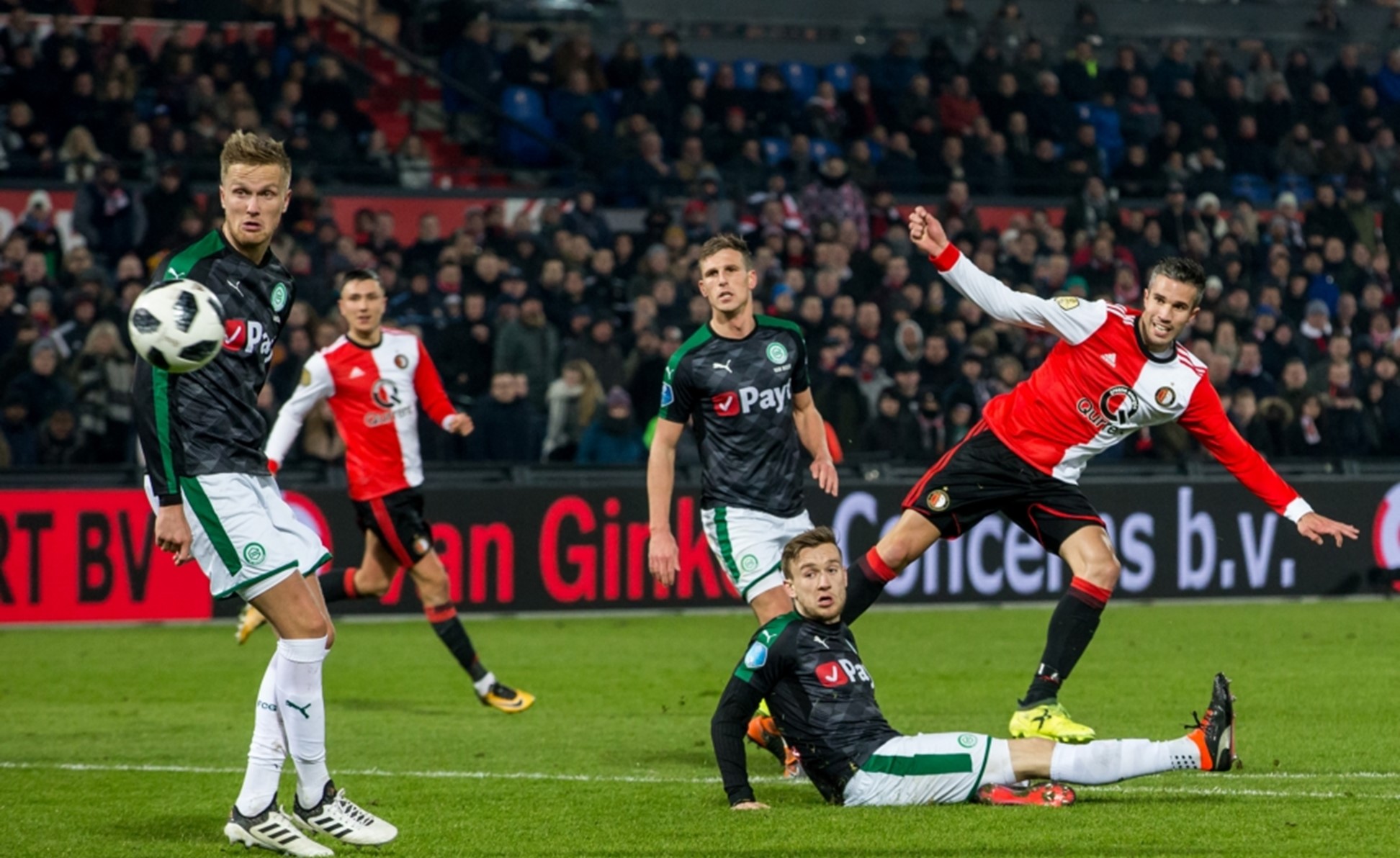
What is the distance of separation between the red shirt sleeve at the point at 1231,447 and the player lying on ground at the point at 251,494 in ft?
12.3

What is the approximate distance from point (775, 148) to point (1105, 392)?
14014 millimetres

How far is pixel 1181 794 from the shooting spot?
6859 millimetres

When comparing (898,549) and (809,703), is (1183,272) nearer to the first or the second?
(898,549)

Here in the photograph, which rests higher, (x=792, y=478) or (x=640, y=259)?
(x=640, y=259)

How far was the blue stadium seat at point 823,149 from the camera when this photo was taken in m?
21.1

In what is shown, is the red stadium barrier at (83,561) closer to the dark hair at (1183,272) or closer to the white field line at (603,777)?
the white field line at (603,777)

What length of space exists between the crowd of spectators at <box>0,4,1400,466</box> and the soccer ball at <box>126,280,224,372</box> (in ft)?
30.6

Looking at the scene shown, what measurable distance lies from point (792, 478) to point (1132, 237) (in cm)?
1305

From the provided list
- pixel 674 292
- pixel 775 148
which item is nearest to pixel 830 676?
pixel 674 292

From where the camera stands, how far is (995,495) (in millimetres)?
8188

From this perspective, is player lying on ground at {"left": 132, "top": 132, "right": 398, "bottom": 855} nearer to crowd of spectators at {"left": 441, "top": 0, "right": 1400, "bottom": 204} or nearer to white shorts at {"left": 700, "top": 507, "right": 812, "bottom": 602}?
white shorts at {"left": 700, "top": 507, "right": 812, "bottom": 602}

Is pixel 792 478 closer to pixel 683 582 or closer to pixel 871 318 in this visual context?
pixel 683 582

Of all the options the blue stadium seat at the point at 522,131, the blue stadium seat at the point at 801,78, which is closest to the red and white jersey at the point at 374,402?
the blue stadium seat at the point at 522,131

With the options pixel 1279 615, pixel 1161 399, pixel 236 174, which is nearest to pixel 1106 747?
pixel 1161 399
